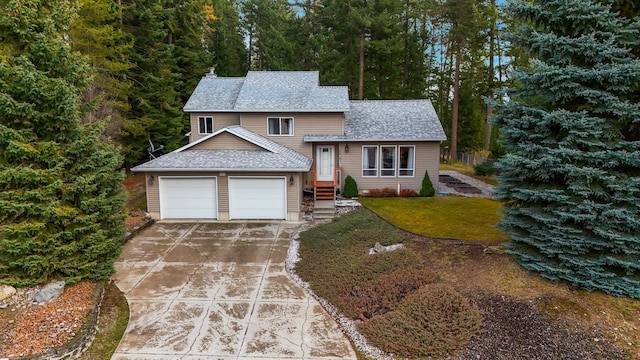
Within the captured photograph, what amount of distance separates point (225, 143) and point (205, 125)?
4.38 meters

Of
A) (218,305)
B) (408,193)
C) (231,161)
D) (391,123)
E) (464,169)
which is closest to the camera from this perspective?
(218,305)

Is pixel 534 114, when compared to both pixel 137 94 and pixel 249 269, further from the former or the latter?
pixel 137 94

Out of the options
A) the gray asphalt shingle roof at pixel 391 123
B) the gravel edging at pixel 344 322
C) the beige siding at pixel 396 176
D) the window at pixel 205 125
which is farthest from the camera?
the window at pixel 205 125

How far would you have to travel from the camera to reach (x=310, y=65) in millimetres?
32281

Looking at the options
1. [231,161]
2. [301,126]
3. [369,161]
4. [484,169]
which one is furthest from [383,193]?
[484,169]

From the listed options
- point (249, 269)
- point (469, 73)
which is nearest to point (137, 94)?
point (249, 269)

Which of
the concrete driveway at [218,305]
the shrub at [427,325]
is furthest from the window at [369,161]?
the shrub at [427,325]

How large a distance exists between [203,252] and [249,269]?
7.14ft

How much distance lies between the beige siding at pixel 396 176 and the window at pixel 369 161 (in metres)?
0.21

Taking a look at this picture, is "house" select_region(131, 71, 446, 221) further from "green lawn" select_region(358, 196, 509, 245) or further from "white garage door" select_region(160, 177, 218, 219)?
"green lawn" select_region(358, 196, 509, 245)

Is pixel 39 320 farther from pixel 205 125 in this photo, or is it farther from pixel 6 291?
pixel 205 125

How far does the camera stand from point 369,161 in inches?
753

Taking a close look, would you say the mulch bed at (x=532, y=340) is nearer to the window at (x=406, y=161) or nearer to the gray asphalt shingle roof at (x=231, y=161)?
the gray asphalt shingle roof at (x=231, y=161)

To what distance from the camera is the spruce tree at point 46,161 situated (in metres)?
7.64
